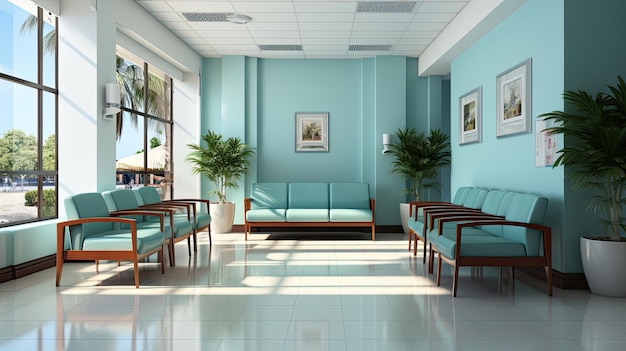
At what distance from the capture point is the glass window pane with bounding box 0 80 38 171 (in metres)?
5.38

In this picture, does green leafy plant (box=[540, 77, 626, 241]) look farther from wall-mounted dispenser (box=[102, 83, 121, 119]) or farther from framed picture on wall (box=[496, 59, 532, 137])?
wall-mounted dispenser (box=[102, 83, 121, 119])

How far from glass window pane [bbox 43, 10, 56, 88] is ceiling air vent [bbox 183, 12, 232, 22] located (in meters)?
1.90

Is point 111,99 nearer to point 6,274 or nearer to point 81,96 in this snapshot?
point 81,96

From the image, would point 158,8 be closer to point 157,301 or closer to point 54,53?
point 54,53

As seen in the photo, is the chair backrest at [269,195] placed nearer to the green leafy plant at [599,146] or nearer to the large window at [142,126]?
the large window at [142,126]

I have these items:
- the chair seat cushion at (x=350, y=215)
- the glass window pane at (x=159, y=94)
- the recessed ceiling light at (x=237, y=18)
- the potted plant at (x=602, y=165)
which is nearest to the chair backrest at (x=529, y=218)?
the potted plant at (x=602, y=165)

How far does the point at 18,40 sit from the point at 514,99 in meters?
5.95

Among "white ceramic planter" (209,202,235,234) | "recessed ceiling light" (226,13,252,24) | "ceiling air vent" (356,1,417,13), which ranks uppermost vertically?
"ceiling air vent" (356,1,417,13)

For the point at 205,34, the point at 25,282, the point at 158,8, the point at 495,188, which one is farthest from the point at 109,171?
the point at 495,188

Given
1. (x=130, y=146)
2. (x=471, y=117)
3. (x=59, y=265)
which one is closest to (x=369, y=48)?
(x=471, y=117)

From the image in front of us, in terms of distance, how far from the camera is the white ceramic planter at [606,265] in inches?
178

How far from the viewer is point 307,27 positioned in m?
8.05

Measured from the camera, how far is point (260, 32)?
8.31m

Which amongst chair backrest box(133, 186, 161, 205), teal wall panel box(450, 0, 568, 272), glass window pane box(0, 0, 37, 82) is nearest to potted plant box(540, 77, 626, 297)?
teal wall panel box(450, 0, 568, 272)
